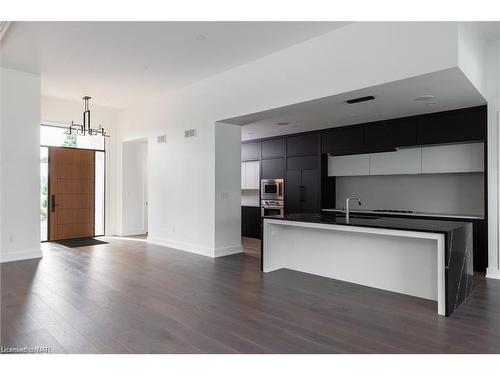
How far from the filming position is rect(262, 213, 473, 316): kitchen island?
3.48 meters

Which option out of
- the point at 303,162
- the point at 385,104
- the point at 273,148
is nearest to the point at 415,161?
the point at 385,104

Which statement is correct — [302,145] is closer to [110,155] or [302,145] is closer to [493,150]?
[493,150]

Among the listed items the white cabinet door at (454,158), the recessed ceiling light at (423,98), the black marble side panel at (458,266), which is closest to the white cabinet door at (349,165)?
the white cabinet door at (454,158)

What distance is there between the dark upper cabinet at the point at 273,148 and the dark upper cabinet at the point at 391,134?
2.21 metres

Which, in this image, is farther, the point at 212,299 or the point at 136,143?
the point at 136,143

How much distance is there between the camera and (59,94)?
24.2 ft

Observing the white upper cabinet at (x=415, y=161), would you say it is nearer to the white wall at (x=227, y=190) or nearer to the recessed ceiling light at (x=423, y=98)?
the recessed ceiling light at (x=423, y=98)

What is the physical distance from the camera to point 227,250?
6.35m

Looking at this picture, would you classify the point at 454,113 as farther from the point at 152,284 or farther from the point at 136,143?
the point at 136,143

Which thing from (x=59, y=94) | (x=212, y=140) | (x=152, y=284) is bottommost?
(x=152, y=284)

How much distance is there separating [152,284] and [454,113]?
5338mm

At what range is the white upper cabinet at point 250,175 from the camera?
8914 mm
